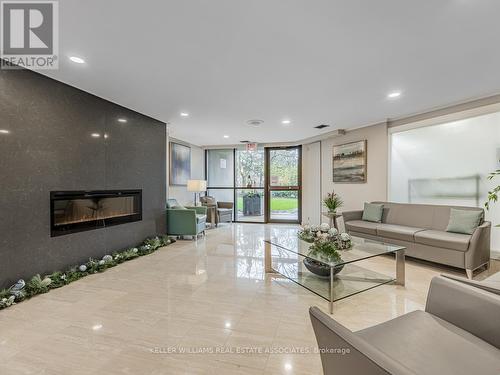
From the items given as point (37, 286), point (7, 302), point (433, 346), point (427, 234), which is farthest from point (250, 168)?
point (433, 346)

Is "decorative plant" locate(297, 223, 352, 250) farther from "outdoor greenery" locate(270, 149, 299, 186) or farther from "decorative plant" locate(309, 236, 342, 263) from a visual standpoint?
"outdoor greenery" locate(270, 149, 299, 186)

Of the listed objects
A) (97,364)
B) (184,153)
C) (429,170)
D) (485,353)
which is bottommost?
(97,364)

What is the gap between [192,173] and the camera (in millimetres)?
7469

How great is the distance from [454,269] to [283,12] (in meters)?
4.07

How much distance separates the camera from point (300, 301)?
8.18 feet

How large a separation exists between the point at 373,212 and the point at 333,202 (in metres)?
0.97

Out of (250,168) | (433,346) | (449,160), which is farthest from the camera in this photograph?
(250,168)

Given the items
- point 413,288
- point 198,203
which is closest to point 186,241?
point 198,203

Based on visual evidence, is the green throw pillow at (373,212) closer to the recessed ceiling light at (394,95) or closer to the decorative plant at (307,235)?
the recessed ceiling light at (394,95)

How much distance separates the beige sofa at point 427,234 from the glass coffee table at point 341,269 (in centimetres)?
70

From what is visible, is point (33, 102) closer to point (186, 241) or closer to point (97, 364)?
point (97, 364)

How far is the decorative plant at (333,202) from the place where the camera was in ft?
18.0

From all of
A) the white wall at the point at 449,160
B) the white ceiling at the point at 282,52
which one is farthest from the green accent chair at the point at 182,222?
the white wall at the point at 449,160

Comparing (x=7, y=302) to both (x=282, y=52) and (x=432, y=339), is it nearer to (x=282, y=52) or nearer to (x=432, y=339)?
(x=432, y=339)
